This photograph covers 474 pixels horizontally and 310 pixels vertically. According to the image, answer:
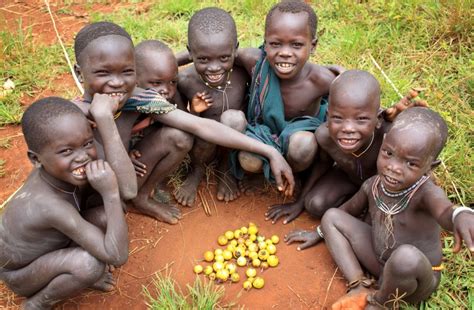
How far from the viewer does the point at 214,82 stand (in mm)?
3664

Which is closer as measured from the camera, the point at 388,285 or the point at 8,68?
the point at 388,285

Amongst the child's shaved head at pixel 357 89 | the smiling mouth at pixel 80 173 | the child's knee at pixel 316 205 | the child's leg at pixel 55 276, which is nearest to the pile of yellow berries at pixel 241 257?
the child's knee at pixel 316 205

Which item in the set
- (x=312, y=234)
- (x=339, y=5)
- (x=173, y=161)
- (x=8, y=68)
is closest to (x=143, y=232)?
(x=173, y=161)

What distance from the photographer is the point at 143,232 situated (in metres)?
3.69

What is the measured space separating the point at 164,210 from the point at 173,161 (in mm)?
402

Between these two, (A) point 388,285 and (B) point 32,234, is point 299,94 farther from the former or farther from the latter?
(B) point 32,234

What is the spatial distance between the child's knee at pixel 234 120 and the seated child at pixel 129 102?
0.42 feet

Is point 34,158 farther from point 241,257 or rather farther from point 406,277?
point 406,277

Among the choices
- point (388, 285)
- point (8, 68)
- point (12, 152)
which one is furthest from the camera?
point (8, 68)

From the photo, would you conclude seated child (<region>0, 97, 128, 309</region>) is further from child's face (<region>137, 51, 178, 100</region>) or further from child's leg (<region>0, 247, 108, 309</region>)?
child's face (<region>137, 51, 178, 100</region>)

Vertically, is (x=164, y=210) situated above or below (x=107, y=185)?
below

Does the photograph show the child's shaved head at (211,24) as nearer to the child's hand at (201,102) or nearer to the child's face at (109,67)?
the child's hand at (201,102)

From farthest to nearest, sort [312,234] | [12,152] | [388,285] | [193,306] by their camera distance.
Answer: [12,152]
[312,234]
[193,306]
[388,285]

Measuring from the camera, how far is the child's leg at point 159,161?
3.48 metres
